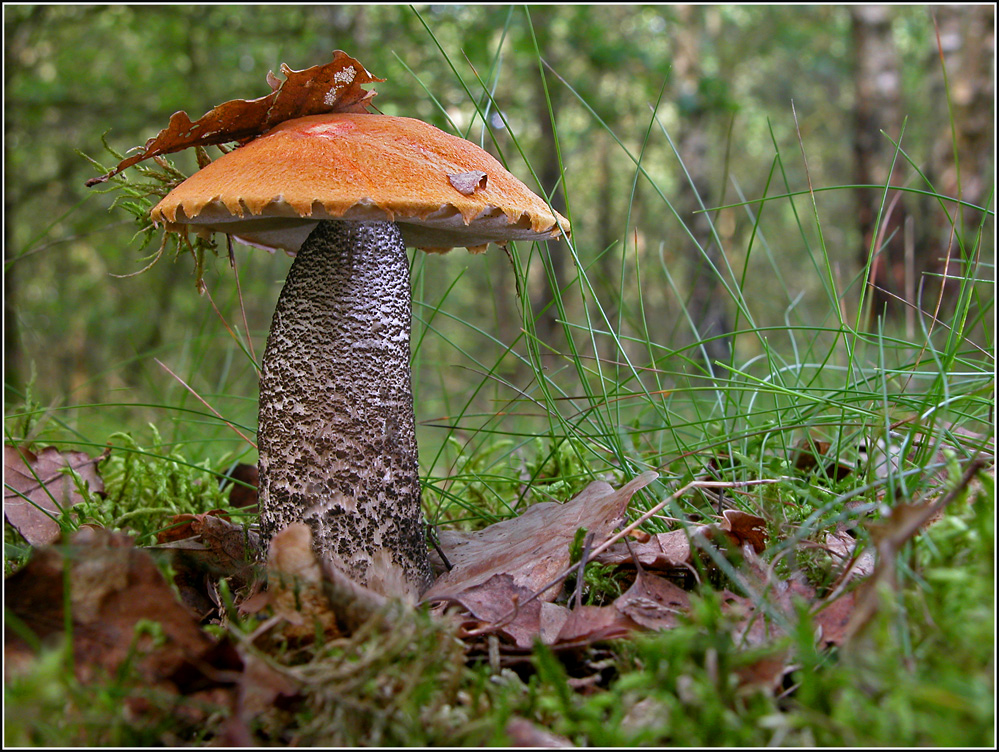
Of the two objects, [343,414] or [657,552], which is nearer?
[657,552]

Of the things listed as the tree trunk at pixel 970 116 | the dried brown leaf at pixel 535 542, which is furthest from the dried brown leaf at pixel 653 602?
the tree trunk at pixel 970 116

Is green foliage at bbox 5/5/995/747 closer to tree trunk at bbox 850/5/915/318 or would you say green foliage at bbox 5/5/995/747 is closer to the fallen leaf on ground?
the fallen leaf on ground

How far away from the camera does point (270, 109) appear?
1.40 meters

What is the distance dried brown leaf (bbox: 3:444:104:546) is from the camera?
5.40 ft

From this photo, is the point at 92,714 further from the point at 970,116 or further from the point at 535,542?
the point at 970,116

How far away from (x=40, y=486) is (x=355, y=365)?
955mm

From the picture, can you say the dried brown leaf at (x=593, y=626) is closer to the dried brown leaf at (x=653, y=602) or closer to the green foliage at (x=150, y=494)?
the dried brown leaf at (x=653, y=602)

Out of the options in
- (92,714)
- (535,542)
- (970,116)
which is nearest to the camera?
(92,714)

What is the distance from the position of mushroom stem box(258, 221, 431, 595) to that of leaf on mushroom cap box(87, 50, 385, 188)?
25 cm

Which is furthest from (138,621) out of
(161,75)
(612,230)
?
(612,230)

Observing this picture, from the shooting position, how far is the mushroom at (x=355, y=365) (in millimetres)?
1360

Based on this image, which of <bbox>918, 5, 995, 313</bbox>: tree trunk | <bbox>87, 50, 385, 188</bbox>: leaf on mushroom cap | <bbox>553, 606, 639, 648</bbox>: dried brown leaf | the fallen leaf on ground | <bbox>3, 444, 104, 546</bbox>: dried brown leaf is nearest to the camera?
the fallen leaf on ground

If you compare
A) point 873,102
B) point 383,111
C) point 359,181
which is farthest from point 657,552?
point 873,102

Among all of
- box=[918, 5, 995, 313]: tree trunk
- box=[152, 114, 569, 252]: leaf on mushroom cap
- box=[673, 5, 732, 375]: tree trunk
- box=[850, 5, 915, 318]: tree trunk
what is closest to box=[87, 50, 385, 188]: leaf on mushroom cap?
box=[152, 114, 569, 252]: leaf on mushroom cap
